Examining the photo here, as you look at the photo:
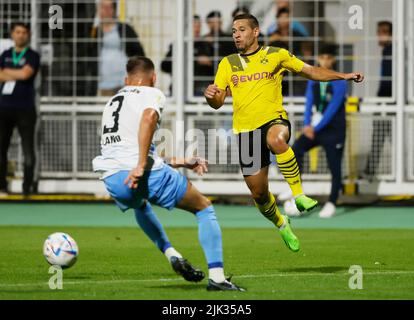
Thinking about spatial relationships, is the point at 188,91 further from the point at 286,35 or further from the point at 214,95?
the point at 214,95

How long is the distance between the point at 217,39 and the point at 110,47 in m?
1.95

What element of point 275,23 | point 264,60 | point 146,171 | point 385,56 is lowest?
point 146,171

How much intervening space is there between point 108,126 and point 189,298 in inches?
67.2

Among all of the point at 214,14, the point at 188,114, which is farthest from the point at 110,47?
the point at 214,14

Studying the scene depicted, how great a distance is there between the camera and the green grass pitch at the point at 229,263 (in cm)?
1033

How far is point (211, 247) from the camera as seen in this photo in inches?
405

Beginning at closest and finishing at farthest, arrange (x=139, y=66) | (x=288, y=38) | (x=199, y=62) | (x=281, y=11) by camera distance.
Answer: (x=139, y=66) < (x=288, y=38) < (x=281, y=11) < (x=199, y=62)

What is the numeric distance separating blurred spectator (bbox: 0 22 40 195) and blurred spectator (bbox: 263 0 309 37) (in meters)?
4.21

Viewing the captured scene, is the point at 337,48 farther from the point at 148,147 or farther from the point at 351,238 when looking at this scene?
the point at 148,147

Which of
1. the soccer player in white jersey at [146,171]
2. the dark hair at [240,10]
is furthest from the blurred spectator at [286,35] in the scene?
the soccer player in white jersey at [146,171]

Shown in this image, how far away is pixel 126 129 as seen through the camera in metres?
10.4

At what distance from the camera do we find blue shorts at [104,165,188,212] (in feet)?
33.8

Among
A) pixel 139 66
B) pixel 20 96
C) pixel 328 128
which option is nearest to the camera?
pixel 139 66
